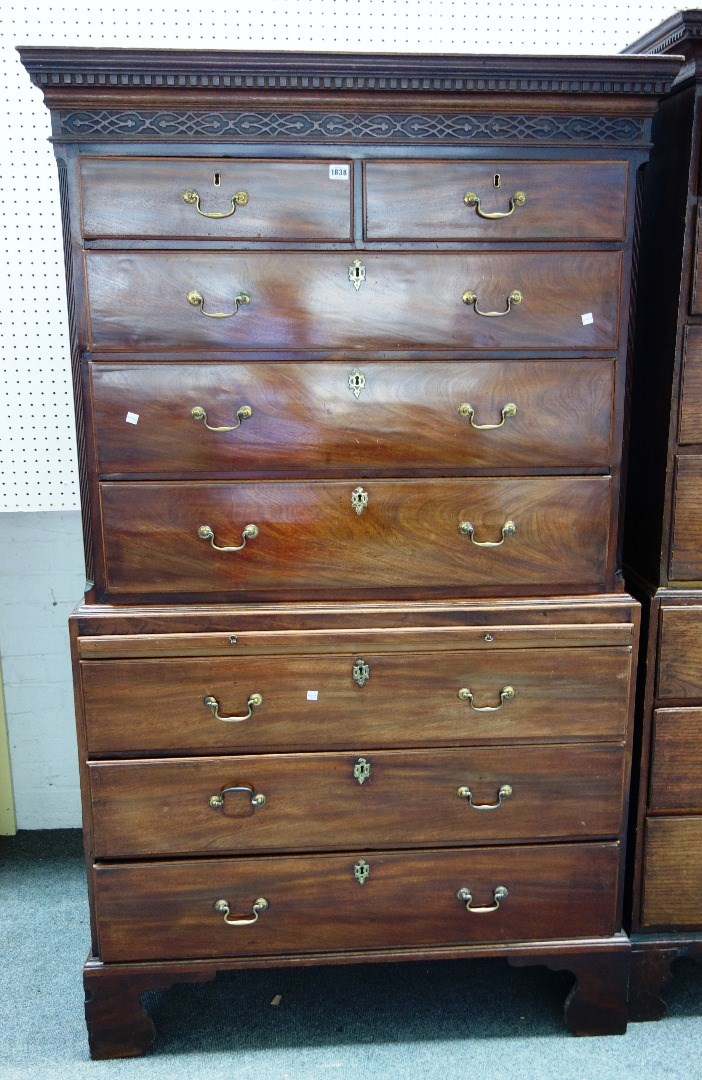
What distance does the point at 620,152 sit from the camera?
1.88m

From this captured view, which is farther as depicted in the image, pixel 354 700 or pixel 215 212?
pixel 354 700

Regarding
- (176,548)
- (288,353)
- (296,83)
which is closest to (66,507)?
(176,548)

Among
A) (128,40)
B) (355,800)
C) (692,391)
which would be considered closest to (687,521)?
(692,391)

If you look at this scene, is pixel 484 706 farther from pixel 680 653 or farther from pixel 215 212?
pixel 215 212

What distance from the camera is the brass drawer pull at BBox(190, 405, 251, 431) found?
1.90 metres

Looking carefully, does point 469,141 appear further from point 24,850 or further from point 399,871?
point 24,850

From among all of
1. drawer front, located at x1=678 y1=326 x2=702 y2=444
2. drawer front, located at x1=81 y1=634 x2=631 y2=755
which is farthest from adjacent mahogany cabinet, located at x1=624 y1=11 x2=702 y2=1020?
drawer front, located at x1=81 y1=634 x2=631 y2=755

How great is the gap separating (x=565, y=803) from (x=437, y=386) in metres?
1.05

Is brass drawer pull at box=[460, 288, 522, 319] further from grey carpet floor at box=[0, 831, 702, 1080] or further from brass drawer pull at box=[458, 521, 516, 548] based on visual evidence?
grey carpet floor at box=[0, 831, 702, 1080]

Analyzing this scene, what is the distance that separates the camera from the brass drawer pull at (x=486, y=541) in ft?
6.54

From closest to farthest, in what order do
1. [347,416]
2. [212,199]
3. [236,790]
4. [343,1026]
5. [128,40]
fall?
1. [212,199]
2. [347,416]
3. [236,790]
4. [343,1026]
5. [128,40]

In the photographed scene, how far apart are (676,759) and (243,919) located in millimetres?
1125

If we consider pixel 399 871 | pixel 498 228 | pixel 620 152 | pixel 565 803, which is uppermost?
pixel 620 152

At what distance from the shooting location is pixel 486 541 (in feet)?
6.59
